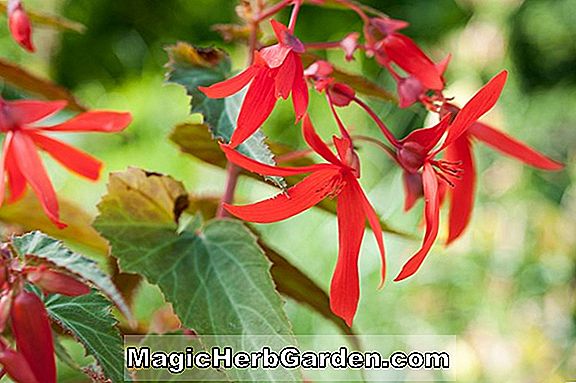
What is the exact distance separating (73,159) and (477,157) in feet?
5.07

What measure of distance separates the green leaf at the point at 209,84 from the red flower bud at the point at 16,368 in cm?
13

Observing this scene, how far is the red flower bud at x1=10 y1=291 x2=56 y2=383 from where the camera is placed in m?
0.32

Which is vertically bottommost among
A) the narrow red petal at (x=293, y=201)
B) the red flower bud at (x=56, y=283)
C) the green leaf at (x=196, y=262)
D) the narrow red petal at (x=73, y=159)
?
the green leaf at (x=196, y=262)

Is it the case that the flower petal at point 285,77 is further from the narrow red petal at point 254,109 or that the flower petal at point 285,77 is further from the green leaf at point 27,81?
the green leaf at point 27,81

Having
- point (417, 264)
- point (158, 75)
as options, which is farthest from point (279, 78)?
point (158, 75)

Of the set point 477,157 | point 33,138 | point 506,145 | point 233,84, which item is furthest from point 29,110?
point 477,157

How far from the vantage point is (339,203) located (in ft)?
1.24

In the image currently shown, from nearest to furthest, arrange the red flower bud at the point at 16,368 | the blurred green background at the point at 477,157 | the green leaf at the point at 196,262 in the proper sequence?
the red flower bud at the point at 16,368 → the green leaf at the point at 196,262 → the blurred green background at the point at 477,157

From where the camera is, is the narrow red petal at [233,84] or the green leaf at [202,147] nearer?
the narrow red petal at [233,84]

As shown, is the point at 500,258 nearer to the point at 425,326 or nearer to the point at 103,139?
the point at 425,326

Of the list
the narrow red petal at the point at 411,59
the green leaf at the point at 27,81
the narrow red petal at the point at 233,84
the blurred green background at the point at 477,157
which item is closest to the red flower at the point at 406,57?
the narrow red petal at the point at 411,59

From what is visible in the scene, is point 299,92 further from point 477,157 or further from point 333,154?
point 477,157

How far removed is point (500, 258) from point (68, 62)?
1.58 meters

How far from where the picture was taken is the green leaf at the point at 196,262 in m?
0.40
